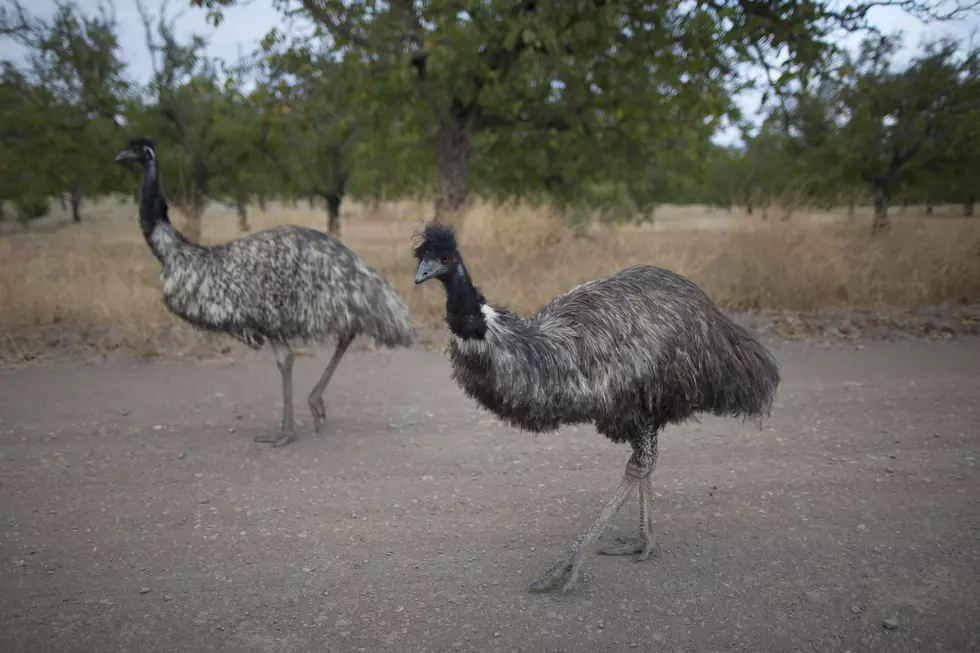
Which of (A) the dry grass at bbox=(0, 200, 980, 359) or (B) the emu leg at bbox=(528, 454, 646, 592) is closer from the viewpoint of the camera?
(B) the emu leg at bbox=(528, 454, 646, 592)

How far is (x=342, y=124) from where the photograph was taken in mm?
15305

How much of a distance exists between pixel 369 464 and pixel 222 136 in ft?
61.0

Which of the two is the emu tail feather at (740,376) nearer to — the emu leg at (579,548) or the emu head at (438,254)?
the emu leg at (579,548)

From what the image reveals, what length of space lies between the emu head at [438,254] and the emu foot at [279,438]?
10.0 feet

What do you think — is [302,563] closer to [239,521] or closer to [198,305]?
[239,521]

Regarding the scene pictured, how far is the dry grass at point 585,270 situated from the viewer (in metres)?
9.48

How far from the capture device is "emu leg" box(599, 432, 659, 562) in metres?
3.99

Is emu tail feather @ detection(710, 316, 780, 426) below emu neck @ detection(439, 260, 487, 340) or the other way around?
below

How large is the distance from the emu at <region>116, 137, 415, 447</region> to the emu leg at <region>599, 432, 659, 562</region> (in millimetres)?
2905

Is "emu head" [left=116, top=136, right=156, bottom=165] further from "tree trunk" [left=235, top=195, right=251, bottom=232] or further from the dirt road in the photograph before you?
"tree trunk" [left=235, top=195, right=251, bottom=232]

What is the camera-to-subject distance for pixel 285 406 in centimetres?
607

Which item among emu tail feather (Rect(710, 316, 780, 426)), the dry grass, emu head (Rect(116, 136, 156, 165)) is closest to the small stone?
emu tail feather (Rect(710, 316, 780, 426))

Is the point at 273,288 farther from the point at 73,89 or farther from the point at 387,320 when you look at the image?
the point at 73,89

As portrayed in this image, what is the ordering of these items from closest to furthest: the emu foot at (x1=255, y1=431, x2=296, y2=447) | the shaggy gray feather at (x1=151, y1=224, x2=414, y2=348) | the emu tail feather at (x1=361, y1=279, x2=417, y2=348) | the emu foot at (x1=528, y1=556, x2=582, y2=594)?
the emu foot at (x1=528, y1=556, x2=582, y2=594), the emu foot at (x1=255, y1=431, x2=296, y2=447), the shaggy gray feather at (x1=151, y1=224, x2=414, y2=348), the emu tail feather at (x1=361, y1=279, x2=417, y2=348)
